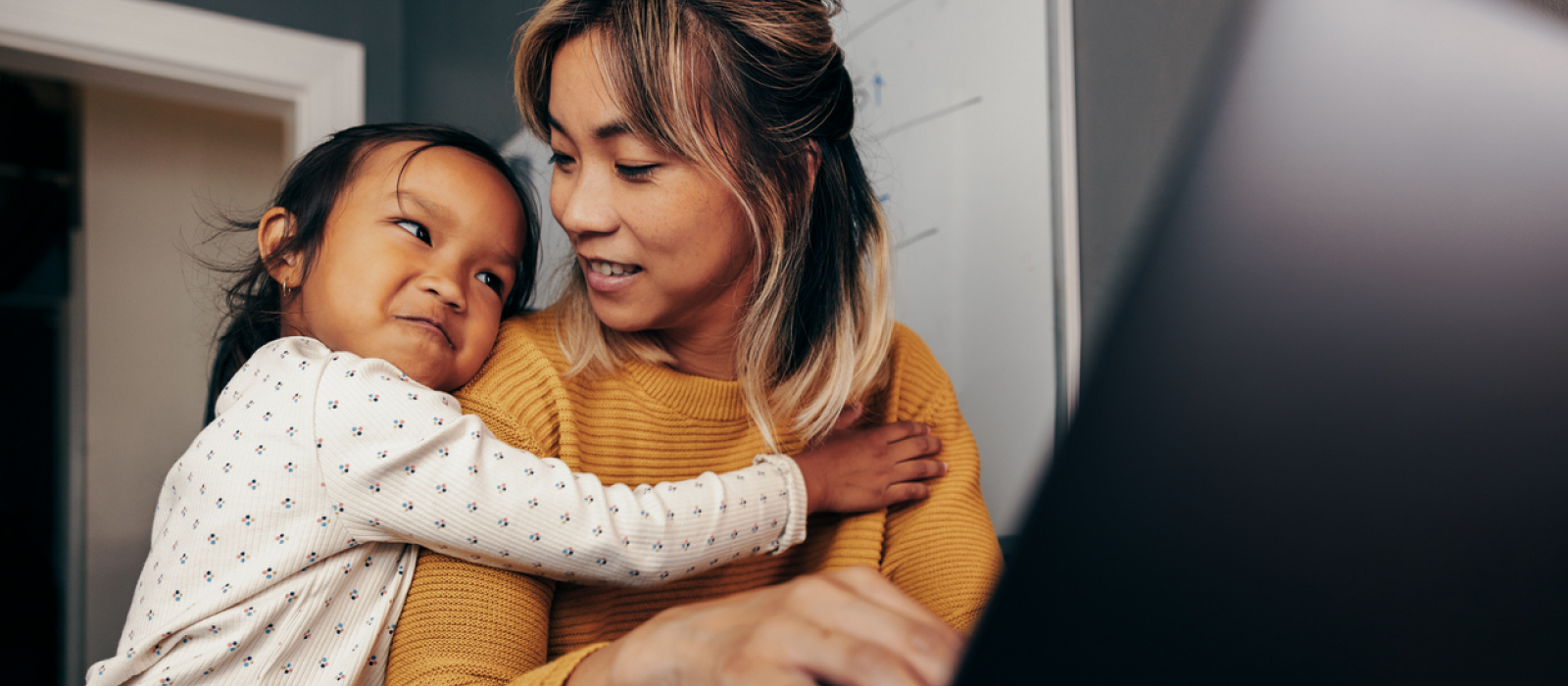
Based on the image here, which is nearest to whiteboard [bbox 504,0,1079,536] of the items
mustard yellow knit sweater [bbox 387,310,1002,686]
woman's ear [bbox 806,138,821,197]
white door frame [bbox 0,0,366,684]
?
mustard yellow knit sweater [bbox 387,310,1002,686]

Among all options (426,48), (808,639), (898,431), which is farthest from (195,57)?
(808,639)

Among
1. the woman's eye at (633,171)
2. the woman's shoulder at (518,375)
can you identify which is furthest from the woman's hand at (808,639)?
the woman's eye at (633,171)

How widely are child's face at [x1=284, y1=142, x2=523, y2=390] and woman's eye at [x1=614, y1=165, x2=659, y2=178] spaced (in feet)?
0.53

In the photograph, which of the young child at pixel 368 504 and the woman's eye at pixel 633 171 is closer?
the young child at pixel 368 504

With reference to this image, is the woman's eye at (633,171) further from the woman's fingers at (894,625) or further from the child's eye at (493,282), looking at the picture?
the woman's fingers at (894,625)

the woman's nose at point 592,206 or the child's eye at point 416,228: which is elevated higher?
the woman's nose at point 592,206

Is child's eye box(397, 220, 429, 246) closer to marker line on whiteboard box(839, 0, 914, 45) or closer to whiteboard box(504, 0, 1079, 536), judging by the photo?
whiteboard box(504, 0, 1079, 536)

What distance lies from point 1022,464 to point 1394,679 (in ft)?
3.44

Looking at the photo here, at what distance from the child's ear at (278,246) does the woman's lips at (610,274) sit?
0.33m

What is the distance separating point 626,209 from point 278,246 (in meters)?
0.44

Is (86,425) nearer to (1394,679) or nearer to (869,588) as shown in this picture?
(869,588)

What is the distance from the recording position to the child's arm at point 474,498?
0.75 m

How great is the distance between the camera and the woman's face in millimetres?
938

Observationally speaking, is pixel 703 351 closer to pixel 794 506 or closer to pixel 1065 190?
pixel 794 506
